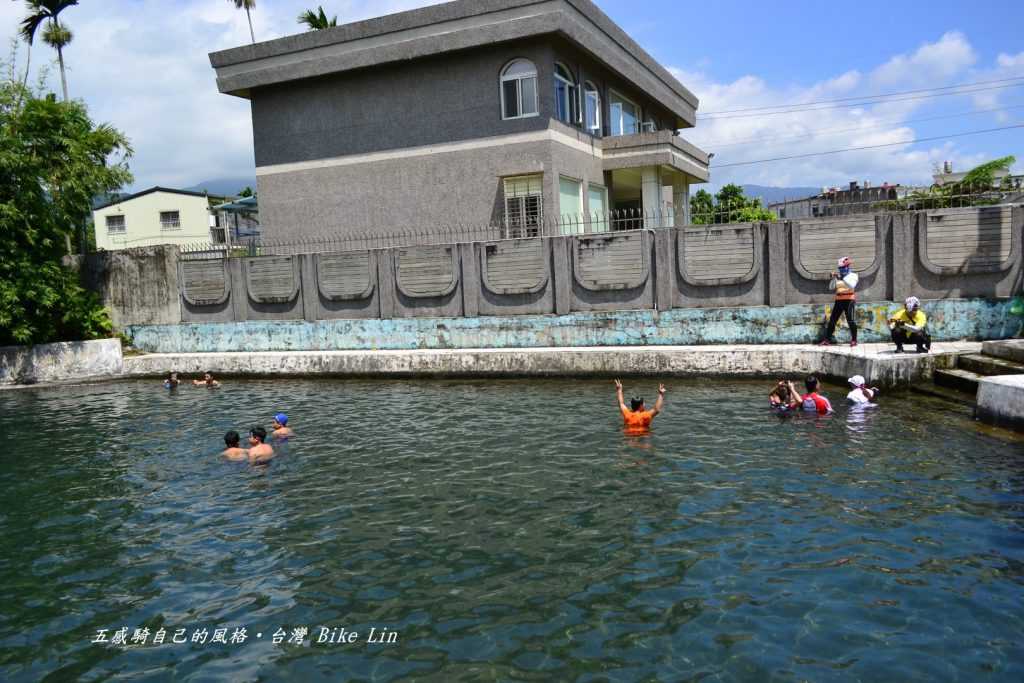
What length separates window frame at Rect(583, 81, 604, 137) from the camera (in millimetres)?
25750

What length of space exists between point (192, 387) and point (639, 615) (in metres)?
16.9

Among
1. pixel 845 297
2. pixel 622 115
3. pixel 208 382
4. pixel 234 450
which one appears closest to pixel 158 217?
pixel 622 115

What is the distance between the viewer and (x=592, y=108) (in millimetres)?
26609

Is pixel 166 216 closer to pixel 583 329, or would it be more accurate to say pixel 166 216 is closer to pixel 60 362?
pixel 60 362

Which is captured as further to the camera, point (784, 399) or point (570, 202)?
point (570, 202)

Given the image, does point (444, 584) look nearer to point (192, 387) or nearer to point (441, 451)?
point (441, 451)

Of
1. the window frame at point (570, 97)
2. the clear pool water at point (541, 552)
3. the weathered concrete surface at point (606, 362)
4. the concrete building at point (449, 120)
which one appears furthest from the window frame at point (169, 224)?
the clear pool water at point (541, 552)

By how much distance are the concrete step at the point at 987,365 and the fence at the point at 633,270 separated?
2.63m

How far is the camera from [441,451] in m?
11.1

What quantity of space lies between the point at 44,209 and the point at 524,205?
47.5 ft

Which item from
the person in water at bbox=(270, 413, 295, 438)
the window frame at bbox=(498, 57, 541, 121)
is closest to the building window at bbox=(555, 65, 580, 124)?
the window frame at bbox=(498, 57, 541, 121)

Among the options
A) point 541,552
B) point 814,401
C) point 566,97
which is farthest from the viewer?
point 566,97

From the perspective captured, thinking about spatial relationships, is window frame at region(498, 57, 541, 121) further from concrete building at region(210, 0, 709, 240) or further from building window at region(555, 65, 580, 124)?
building window at region(555, 65, 580, 124)

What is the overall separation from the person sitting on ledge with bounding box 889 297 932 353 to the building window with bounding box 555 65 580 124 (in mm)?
12876
